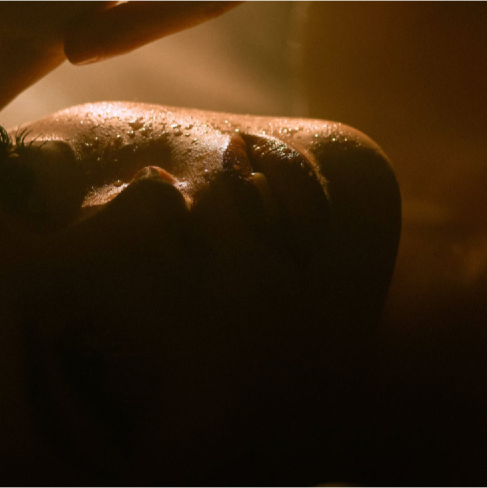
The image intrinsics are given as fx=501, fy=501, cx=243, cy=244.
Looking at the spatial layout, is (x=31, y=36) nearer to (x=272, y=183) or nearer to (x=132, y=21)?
(x=132, y=21)

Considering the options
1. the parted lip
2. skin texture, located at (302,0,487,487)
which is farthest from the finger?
skin texture, located at (302,0,487,487)

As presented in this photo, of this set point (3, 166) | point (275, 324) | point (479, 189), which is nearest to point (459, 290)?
point (479, 189)

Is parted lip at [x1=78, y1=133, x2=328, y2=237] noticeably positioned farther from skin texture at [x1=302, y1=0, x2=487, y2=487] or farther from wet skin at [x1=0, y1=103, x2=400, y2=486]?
skin texture at [x1=302, y1=0, x2=487, y2=487]

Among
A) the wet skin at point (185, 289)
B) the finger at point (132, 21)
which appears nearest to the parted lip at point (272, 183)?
the wet skin at point (185, 289)

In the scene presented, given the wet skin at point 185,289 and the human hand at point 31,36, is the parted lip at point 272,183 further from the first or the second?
the human hand at point 31,36

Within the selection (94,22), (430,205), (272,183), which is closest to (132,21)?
(94,22)

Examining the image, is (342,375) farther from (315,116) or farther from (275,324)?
(315,116)
